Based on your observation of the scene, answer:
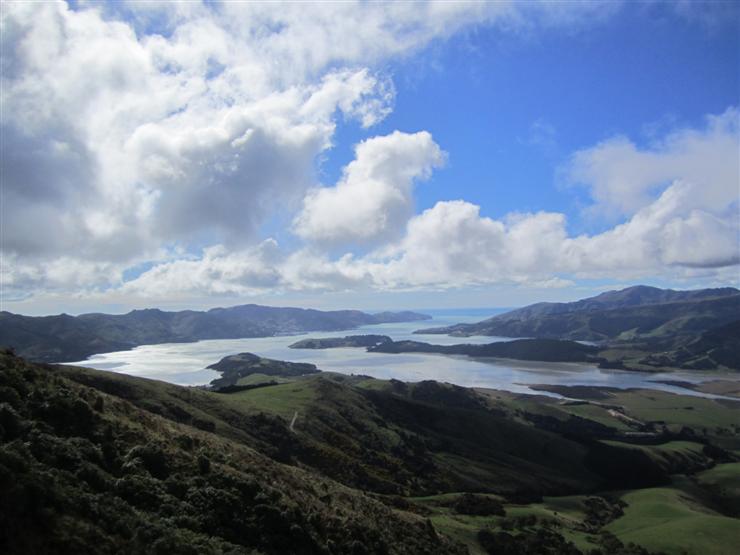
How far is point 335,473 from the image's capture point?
73.6 meters

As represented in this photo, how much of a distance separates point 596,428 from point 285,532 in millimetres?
164947

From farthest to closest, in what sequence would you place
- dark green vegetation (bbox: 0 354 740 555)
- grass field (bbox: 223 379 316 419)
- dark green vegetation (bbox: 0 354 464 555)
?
grass field (bbox: 223 379 316 419) → dark green vegetation (bbox: 0 354 740 555) → dark green vegetation (bbox: 0 354 464 555)

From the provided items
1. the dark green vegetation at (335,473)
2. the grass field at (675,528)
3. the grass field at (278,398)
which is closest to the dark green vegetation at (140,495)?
the dark green vegetation at (335,473)

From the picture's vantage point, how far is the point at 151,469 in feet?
94.3

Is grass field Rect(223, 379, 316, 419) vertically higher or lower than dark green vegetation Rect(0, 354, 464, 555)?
lower

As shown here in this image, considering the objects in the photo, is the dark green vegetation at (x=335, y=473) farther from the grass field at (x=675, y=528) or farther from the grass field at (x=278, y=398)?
the grass field at (x=278, y=398)

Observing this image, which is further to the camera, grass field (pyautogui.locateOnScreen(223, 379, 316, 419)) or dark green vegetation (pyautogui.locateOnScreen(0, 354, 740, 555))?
grass field (pyautogui.locateOnScreen(223, 379, 316, 419))

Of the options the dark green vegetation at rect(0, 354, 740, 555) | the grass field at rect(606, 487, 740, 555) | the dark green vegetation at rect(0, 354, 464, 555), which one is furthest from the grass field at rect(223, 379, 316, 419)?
the grass field at rect(606, 487, 740, 555)

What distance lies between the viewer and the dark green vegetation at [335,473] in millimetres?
23234

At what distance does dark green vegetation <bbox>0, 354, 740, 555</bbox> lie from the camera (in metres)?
23.2

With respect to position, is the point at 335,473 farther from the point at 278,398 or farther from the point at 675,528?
the point at 675,528

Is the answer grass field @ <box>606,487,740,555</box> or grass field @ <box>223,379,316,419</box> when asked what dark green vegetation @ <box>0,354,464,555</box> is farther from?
grass field @ <box>223,379,316,419</box>

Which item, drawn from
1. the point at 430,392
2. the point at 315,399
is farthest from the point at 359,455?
the point at 430,392

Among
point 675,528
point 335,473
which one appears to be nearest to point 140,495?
point 335,473
